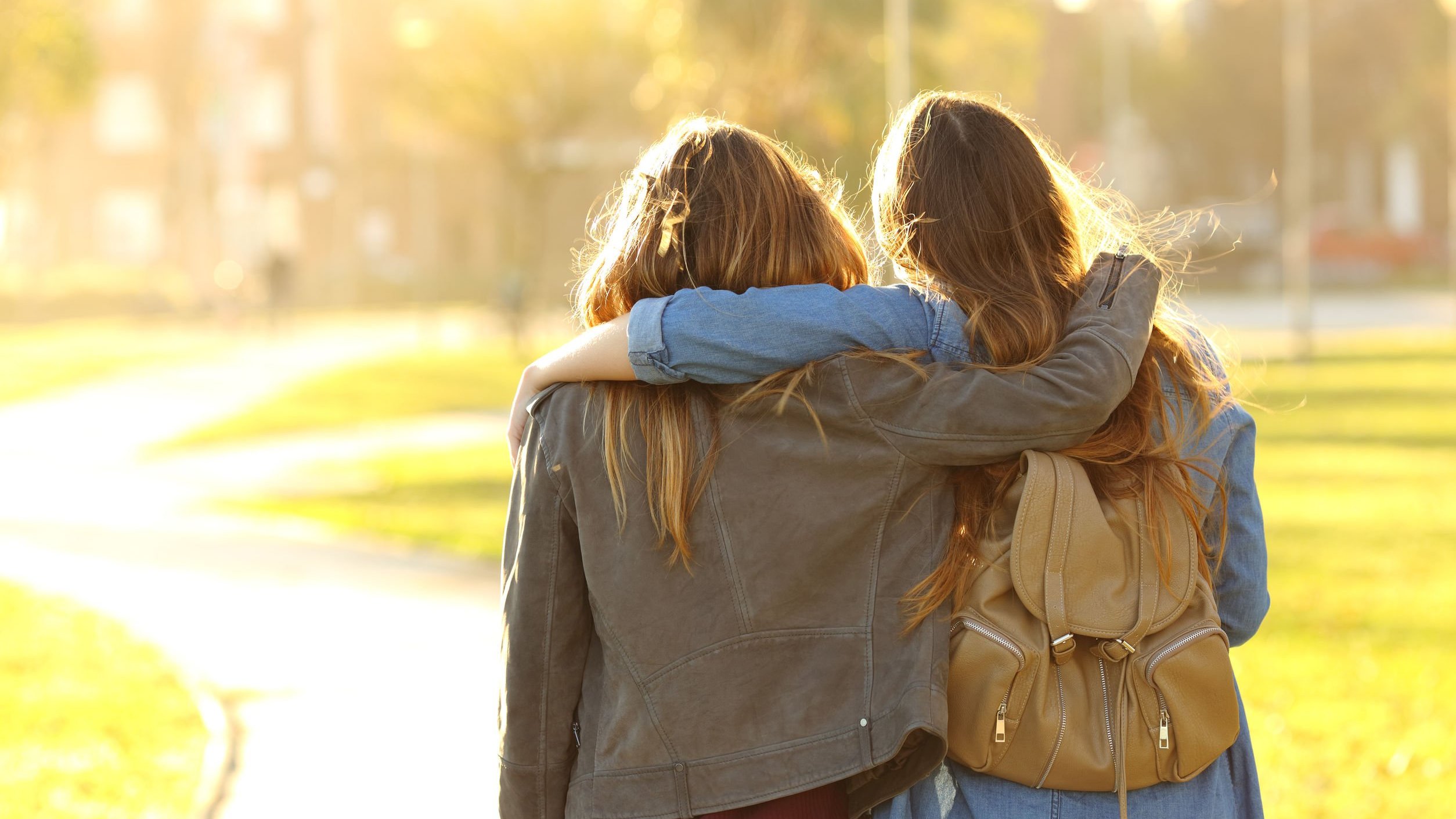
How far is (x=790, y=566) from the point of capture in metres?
2.04

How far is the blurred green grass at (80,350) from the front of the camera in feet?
75.2

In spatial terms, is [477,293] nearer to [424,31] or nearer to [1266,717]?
[424,31]

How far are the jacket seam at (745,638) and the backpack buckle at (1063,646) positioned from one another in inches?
10.1

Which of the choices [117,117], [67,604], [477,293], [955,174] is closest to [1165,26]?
[477,293]

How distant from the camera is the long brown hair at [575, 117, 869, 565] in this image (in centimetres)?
203

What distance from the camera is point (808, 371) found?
2035mm

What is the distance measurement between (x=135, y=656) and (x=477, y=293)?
4655 centimetres

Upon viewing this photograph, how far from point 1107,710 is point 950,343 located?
0.55 meters

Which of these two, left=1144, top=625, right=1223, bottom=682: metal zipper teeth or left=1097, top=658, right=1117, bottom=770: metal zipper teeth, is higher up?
left=1144, top=625, right=1223, bottom=682: metal zipper teeth

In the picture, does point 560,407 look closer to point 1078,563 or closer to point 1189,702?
point 1078,563

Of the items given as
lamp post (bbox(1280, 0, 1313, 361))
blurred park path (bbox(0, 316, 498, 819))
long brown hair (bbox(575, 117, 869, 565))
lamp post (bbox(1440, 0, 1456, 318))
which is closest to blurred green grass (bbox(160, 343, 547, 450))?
blurred park path (bbox(0, 316, 498, 819))

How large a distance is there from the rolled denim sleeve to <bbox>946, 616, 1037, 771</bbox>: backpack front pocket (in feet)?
1.36

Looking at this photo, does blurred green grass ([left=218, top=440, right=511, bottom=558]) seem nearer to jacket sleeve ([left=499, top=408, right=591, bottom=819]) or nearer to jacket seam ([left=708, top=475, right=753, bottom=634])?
jacket sleeve ([left=499, top=408, right=591, bottom=819])

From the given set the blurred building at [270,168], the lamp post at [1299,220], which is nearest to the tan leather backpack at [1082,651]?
the lamp post at [1299,220]
